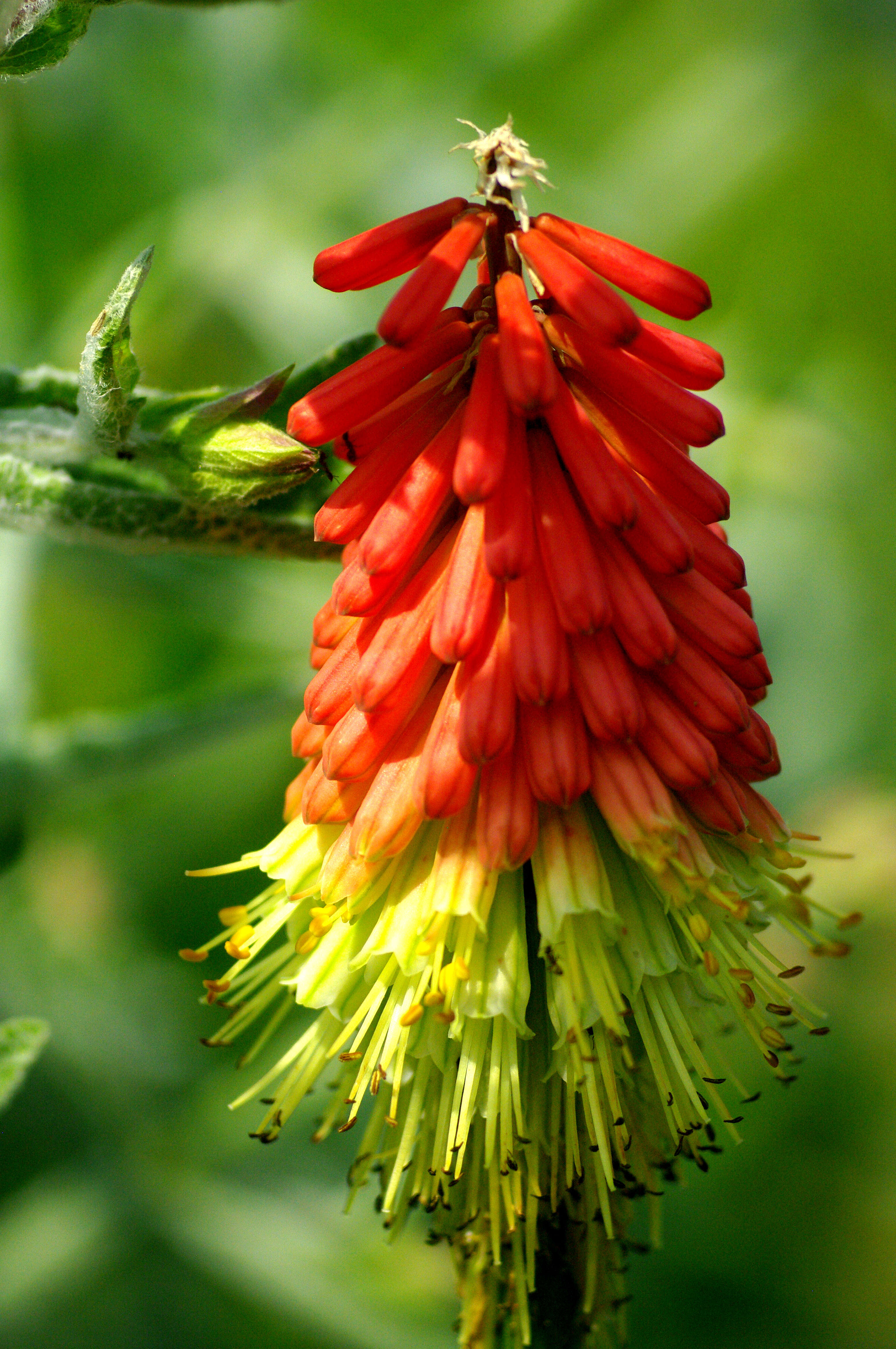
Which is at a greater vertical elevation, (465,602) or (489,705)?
(465,602)

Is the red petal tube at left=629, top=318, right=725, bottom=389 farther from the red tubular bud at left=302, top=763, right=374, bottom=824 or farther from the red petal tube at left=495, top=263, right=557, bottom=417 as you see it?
the red tubular bud at left=302, top=763, right=374, bottom=824

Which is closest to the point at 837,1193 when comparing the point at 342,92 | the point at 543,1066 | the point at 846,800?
the point at 846,800

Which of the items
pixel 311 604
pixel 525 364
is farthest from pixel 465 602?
pixel 311 604

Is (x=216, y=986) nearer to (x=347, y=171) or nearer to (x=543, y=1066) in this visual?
(x=543, y=1066)

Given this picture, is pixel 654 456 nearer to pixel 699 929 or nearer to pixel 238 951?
pixel 699 929

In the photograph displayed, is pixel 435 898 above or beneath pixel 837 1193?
above
